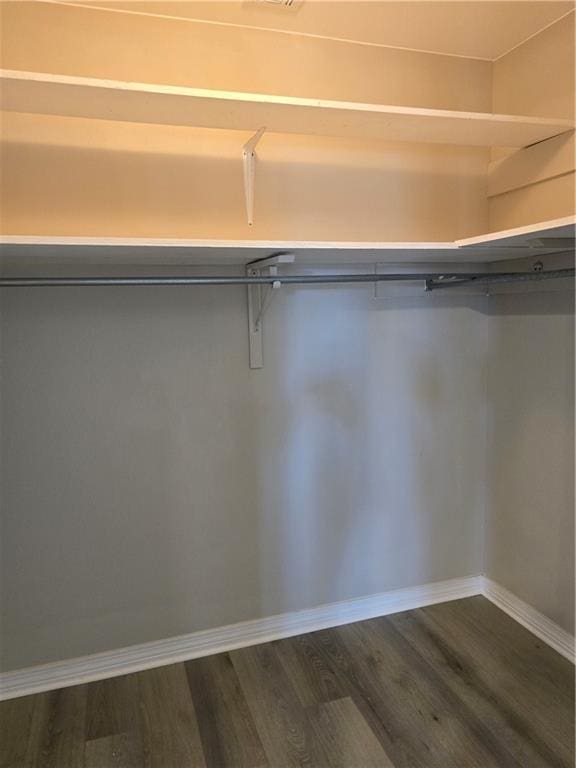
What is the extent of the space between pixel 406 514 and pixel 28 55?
221 centimetres

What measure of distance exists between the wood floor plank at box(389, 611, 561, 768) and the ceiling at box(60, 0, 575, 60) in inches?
91.4

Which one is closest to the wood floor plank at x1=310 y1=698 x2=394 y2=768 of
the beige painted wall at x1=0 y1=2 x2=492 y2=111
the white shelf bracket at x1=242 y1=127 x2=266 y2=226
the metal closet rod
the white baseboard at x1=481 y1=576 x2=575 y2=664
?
the white baseboard at x1=481 y1=576 x2=575 y2=664

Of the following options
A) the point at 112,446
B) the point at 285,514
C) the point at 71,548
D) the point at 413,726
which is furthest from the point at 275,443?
the point at 413,726

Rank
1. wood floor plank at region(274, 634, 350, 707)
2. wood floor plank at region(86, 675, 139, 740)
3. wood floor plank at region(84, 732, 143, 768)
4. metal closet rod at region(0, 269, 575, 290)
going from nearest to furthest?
metal closet rod at region(0, 269, 575, 290) → wood floor plank at region(84, 732, 143, 768) → wood floor plank at region(86, 675, 139, 740) → wood floor plank at region(274, 634, 350, 707)

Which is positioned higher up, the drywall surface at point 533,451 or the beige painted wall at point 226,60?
the beige painted wall at point 226,60

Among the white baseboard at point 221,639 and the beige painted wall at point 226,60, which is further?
the white baseboard at point 221,639

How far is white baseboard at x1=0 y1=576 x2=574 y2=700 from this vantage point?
2012 mm

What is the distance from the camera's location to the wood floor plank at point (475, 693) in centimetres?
171

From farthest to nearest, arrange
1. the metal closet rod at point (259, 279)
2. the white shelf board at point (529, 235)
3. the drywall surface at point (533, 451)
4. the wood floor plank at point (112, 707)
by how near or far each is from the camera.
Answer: the drywall surface at point (533, 451) < the wood floor plank at point (112, 707) < the metal closet rod at point (259, 279) < the white shelf board at point (529, 235)

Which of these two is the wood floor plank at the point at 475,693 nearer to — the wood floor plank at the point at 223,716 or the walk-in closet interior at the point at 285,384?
the walk-in closet interior at the point at 285,384

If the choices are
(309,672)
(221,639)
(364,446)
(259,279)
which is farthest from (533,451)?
(221,639)

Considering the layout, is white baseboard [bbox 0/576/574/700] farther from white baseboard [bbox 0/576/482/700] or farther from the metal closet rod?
the metal closet rod

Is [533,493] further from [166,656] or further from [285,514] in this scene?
[166,656]

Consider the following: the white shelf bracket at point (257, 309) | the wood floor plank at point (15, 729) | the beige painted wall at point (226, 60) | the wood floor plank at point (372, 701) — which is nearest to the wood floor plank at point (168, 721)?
the wood floor plank at point (15, 729)
